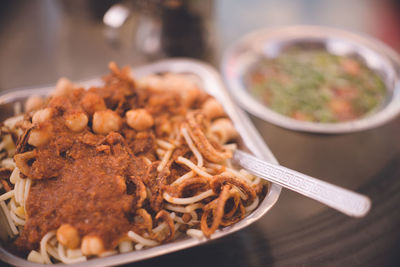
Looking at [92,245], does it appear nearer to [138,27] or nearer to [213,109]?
[213,109]

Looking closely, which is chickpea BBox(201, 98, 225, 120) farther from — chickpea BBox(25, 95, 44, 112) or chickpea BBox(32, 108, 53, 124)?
chickpea BBox(25, 95, 44, 112)

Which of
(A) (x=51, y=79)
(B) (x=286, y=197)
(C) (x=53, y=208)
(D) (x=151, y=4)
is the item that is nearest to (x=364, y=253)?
(B) (x=286, y=197)

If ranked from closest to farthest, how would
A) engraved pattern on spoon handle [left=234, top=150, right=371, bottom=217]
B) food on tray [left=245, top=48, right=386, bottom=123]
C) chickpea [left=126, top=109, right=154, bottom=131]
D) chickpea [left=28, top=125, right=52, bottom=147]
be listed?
engraved pattern on spoon handle [left=234, top=150, right=371, bottom=217]
chickpea [left=28, top=125, right=52, bottom=147]
chickpea [left=126, top=109, right=154, bottom=131]
food on tray [left=245, top=48, right=386, bottom=123]

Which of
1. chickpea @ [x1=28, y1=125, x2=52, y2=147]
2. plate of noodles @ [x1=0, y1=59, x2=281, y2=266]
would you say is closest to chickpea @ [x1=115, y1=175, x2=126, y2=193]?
plate of noodles @ [x1=0, y1=59, x2=281, y2=266]

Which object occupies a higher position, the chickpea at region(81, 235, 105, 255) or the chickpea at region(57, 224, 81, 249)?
the chickpea at region(57, 224, 81, 249)

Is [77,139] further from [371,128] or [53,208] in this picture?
[371,128]

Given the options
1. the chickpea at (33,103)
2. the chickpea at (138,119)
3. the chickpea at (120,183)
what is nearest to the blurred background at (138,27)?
the chickpea at (33,103)

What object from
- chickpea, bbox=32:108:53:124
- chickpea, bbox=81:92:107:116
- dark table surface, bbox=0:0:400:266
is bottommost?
dark table surface, bbox=0:0:400:266

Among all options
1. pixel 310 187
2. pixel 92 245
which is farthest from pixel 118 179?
pixel 310 187

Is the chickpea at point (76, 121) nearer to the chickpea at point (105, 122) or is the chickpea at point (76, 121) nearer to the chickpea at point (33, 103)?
the chickpea at point (105, 122)
